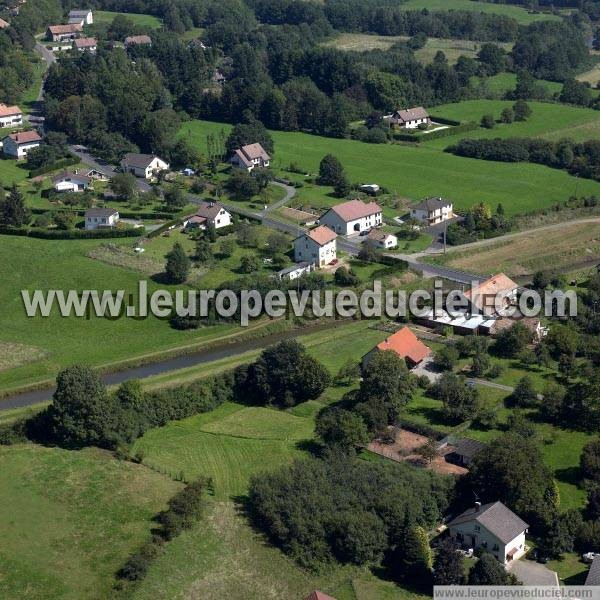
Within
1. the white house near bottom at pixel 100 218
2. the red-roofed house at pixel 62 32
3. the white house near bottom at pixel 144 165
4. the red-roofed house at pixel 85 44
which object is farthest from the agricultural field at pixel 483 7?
the white house near bottom at pixel 100 218

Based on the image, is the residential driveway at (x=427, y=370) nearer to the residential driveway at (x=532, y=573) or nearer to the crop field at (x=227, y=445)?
the crop field at (x=227, y=445)

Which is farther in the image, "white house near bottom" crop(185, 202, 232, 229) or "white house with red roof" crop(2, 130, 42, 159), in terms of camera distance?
"white house with red roof" crop(2, 130, 42, 159)

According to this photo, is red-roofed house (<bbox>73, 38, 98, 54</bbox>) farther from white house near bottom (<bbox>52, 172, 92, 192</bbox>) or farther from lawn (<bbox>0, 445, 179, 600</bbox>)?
lawn (<bbox>0, 445, 179, 600</bbox>)

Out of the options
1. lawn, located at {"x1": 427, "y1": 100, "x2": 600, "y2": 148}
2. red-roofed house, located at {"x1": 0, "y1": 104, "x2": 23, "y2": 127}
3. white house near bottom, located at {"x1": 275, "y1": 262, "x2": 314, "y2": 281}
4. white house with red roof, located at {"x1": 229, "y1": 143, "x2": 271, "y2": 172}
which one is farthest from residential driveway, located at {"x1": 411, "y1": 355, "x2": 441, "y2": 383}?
red-roofed house, located at {"x1": 0, "y1": 104, "x2": 23, "y2": 127}

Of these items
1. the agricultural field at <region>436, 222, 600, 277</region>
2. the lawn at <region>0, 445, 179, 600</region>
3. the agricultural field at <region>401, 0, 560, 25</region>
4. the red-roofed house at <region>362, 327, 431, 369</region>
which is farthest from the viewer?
the agricultural field at <region>401, 0, 560, 25</region>

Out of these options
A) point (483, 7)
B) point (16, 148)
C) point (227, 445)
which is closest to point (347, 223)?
point (227, 445)

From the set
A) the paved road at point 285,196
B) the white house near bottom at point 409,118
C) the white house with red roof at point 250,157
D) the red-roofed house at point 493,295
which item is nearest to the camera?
the red-roofed house at point 493,295

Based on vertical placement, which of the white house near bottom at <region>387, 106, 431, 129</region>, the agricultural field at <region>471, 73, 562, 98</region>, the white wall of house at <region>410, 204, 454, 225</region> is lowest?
the white wall of house at <region>410, 204, 454, 225</region>

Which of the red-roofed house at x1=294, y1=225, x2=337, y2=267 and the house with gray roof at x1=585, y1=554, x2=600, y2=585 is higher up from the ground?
the red-roofed house at x1=294, y1=225, x2=337, y2=267
